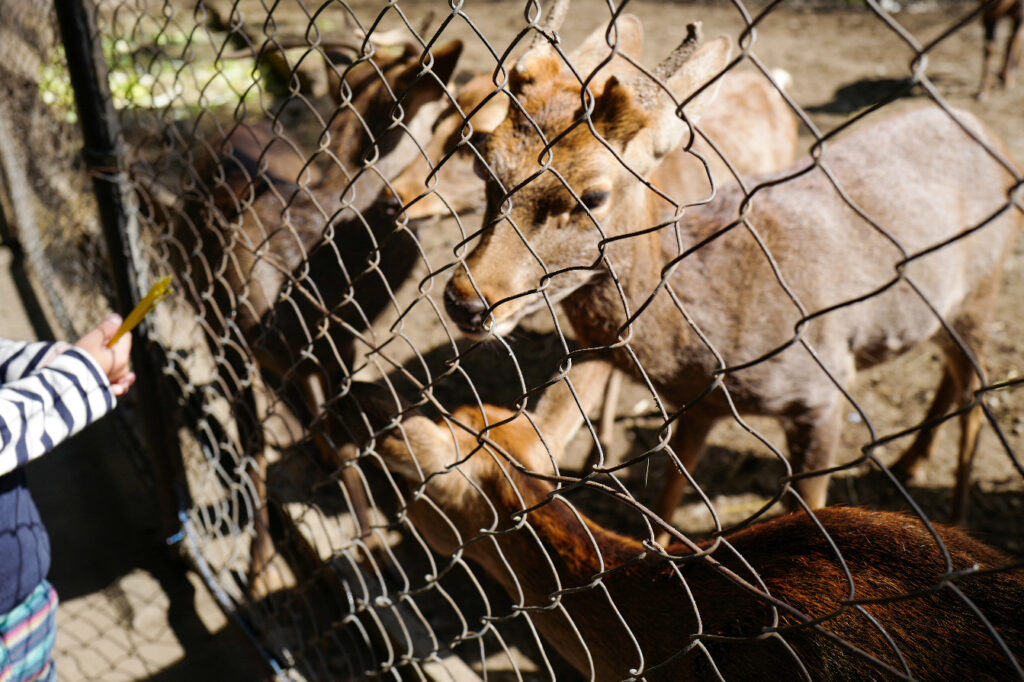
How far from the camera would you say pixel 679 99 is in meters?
2.31

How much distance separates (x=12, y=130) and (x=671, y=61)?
17.1 feet

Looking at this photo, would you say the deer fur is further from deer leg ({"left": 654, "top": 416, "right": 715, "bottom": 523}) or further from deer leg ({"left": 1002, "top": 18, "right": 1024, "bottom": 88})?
deer leg ({"left": 1002, "top": 18, "right": 1024, "bottom": 88})

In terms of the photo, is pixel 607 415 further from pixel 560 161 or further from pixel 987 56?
pixel 987 56

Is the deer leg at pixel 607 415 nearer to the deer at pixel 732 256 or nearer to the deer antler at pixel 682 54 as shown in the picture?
the deer at pixel 732 256

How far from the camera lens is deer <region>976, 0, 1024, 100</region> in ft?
24.8

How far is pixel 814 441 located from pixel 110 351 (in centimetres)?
255

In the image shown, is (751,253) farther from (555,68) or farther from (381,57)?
(381,57)

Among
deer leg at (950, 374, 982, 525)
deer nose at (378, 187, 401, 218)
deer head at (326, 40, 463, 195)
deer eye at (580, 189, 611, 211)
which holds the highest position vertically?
deer head at (326, 40, 463, 195)

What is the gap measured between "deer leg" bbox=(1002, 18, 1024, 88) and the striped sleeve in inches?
353

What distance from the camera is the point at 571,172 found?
7.54 feet

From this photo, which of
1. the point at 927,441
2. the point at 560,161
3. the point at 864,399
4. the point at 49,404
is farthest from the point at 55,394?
the point at 864,399

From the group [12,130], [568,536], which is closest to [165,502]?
[568,536]

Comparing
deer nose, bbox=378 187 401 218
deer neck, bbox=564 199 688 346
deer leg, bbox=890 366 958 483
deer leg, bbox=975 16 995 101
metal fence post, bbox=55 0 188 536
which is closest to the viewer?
metal fence post, bbox=55 0 188 536

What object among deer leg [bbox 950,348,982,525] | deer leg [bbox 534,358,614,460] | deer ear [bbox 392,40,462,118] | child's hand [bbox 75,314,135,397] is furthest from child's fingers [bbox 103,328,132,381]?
deer leg [bbox 950,348,982,525]
